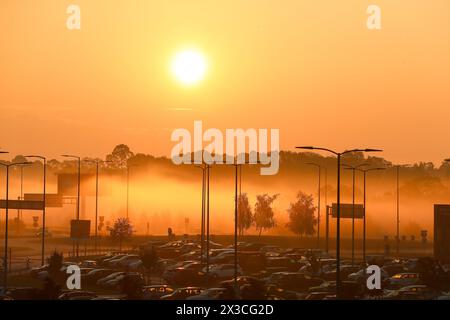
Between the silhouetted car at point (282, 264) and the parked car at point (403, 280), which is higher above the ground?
the silhouetted car at point (282, 264)

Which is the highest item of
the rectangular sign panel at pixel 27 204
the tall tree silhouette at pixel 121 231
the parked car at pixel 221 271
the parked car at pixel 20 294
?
the rectangular sign panel at pixel 27 204

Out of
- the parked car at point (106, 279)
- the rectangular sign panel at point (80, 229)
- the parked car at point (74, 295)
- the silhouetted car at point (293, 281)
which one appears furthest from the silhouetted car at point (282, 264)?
the parked car at point (74, 295)

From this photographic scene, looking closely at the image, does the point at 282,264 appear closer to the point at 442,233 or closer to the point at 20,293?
the point at 442,233

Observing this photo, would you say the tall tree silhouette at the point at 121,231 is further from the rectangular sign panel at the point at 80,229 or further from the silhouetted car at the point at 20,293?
the silhouetted car at the point at 20,293

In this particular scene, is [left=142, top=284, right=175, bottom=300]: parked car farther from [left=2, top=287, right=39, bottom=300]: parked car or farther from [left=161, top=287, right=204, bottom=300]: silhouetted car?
[left=2, top=287, right=39, bottom=300]: parked car

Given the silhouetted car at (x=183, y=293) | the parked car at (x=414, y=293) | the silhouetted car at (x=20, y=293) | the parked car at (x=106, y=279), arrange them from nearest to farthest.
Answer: the silhouetted car at (x=20, y=293) → the silhouetted car at (x=183, y=293) → the parked car at (x=414, y=293) → the parked car at (x=106, y=279)

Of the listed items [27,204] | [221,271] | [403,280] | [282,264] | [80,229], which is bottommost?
[403,280]

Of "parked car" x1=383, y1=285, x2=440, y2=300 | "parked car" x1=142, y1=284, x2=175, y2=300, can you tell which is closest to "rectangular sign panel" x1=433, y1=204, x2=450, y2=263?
"parked car" x1=383, y1=285, x2=440, y2=300

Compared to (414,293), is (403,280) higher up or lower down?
higher up

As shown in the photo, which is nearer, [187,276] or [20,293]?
[20,293]

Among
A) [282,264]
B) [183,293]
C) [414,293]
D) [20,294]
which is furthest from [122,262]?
[414,293]

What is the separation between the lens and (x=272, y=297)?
81500 millimetres

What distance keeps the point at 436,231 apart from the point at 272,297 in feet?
145
